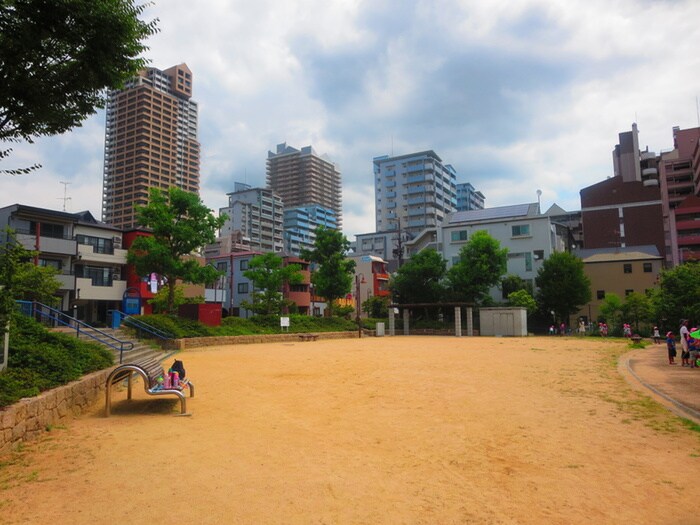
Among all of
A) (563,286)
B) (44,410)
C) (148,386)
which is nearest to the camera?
(44,410)

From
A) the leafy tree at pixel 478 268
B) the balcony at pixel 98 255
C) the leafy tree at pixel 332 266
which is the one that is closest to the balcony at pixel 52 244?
the balcony at pixel 98 255

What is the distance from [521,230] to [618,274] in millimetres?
11775

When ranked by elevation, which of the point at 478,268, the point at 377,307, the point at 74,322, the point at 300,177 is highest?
the point at 300,177

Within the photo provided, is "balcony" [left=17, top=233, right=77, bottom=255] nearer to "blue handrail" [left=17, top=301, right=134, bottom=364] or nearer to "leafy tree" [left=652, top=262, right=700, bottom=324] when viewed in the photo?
"blue handrail" [left=17, top=301, right=134, bottom=364]

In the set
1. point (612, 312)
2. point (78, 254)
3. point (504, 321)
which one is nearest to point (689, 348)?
point (504, 321)

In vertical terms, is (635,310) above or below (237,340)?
above

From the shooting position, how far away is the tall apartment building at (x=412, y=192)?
100938 millimetres

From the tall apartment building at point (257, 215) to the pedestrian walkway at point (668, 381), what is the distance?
91610 mm

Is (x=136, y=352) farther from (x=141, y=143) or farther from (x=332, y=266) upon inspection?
(x=141, y=143)

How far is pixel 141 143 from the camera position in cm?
10950

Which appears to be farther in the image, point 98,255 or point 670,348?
point 98,255

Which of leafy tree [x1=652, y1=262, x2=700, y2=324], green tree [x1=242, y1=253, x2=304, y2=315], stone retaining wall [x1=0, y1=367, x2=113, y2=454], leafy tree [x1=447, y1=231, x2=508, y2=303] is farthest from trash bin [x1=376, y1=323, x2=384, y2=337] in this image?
stone retaining wall [x1=0, y1=367, x2=113, y2=454]

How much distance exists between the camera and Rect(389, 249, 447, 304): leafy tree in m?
49.2

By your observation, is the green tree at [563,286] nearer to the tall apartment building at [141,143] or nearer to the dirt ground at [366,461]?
the dirt ground at [366,461]
